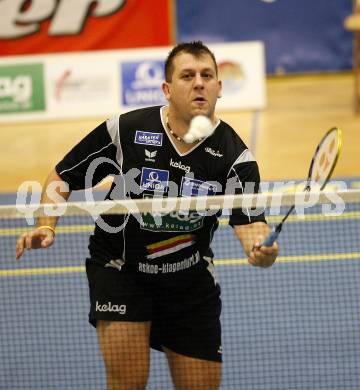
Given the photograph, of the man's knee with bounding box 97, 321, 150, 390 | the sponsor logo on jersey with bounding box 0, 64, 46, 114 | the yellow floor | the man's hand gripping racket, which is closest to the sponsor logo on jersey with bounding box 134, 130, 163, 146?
the man's hand gripping racket

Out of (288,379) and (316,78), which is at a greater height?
(316,78)

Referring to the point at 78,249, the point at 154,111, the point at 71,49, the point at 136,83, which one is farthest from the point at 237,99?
the point at 154,111

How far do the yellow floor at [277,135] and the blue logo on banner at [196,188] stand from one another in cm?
570

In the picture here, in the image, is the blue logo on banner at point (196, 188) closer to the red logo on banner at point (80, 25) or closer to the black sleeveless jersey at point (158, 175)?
the black sleeveless jersey at point (158, 175)

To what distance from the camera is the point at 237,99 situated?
512 inches

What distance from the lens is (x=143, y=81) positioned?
12805 millimetres

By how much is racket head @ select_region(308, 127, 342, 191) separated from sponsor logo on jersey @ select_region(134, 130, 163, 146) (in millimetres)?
728

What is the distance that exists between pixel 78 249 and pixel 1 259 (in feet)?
2.31

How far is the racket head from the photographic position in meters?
3.90

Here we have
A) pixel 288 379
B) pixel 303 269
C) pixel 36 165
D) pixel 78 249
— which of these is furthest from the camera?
pixel 36 165

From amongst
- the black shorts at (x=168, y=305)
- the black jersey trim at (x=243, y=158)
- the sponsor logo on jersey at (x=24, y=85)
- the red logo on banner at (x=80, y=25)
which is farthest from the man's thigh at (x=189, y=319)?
the red logo on banner at (x=80, y=25)

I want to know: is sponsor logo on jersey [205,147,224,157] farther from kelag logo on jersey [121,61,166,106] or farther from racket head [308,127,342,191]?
kelag logo on jersey [121,61,166,106]

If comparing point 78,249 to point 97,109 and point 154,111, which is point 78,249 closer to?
point 154,111

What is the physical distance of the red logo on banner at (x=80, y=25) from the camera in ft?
45.9
